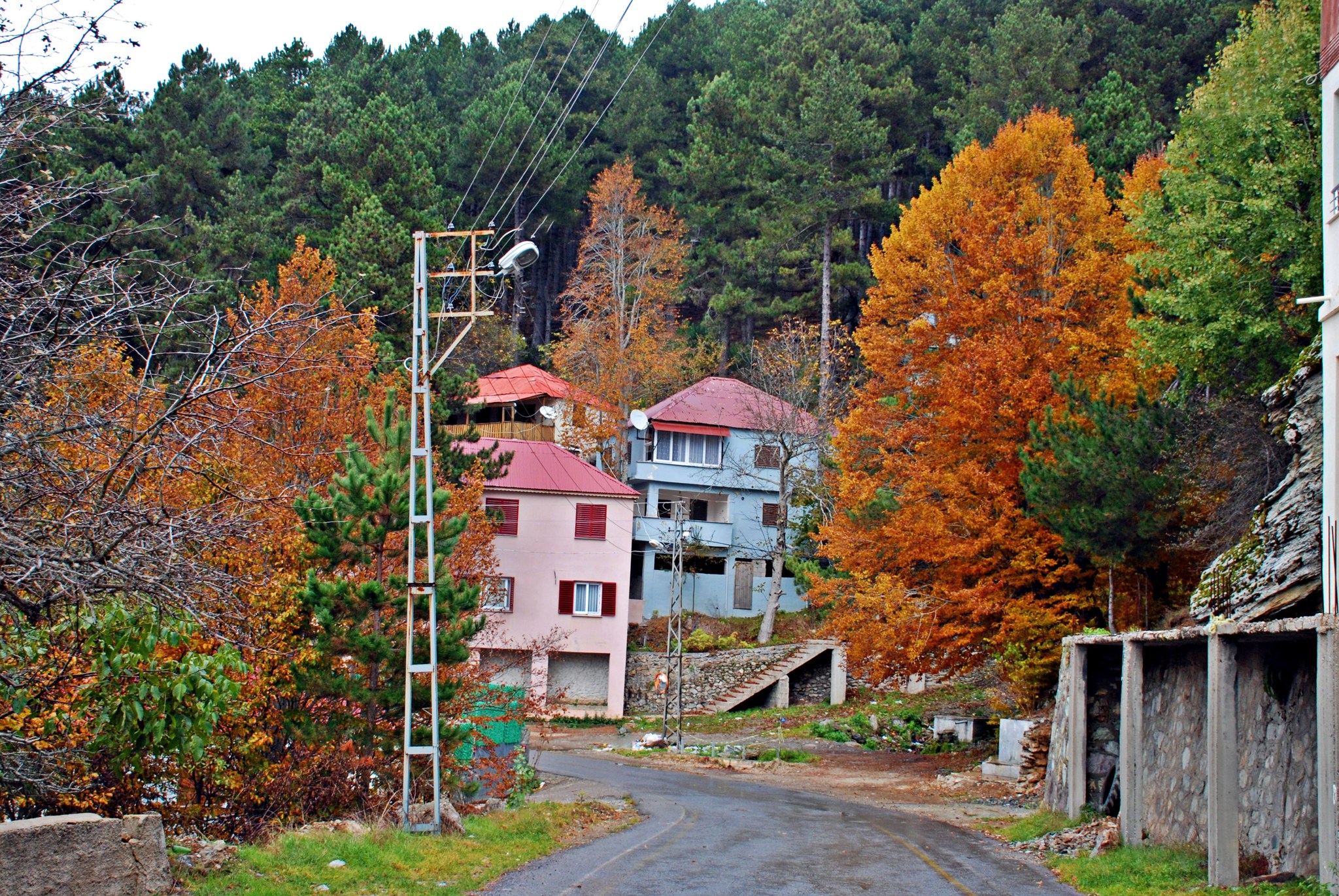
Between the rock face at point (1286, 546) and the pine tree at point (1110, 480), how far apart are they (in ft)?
15.0

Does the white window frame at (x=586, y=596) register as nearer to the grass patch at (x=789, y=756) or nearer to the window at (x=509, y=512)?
A: the window at (x=509, y=512)

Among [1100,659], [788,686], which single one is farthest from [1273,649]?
[788,686]

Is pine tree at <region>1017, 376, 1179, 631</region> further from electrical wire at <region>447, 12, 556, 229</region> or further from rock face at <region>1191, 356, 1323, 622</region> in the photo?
electrical wire at <region>447, 12, 556, 229</region>

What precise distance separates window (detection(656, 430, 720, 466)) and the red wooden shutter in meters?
7.00

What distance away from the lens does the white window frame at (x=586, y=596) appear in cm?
4206

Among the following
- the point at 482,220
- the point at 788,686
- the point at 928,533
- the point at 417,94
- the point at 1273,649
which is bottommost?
the point at 788,686

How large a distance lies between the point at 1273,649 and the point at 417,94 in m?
62.4

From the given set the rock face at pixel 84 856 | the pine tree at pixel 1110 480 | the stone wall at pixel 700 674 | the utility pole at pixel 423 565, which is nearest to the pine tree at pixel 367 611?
the utility pole at pixel 423 565

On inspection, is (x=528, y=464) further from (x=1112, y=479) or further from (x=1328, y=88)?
(x=1328, y=88)

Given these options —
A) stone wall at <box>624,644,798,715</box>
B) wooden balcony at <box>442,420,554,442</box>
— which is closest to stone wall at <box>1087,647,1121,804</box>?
stone wall at <box>624,644,798,715</box>

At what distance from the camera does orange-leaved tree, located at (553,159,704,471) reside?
50719 millimetres

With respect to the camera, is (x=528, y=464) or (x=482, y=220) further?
(x=482, y=220)

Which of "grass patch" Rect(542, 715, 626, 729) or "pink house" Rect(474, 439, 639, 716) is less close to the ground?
"pink house" Rect(474, 439, 639, 716)

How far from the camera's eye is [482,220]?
Answer: 5456cm
